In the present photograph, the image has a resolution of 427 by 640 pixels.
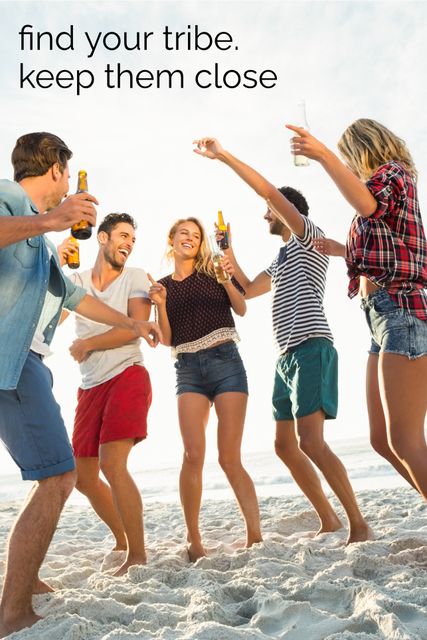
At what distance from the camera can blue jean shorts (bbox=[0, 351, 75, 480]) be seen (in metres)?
2.96

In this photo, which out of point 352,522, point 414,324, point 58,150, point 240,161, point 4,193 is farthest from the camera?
point 352,522

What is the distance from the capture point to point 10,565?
2836 millimetres

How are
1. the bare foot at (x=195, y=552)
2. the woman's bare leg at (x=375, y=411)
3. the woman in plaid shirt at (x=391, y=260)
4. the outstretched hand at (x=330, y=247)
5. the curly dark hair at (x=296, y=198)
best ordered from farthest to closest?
the curly dark hair at (x=296, y=198), the bare foot at (x=195, y=552), the outstretched hand at (x=330, y=247), the woman's bare leg at (x=375, y=411), the woman in plaid shirt at (x=391, y=260)

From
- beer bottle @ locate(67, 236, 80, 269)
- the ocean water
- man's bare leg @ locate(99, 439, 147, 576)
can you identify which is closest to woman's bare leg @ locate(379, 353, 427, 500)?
man's bare leg @ locate(99, 439, 147, 576)

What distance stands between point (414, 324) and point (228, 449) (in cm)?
173

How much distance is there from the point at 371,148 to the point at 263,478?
12.5 m

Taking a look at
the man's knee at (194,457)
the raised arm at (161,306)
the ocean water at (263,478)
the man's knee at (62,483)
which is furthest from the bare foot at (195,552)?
the ocean water at (263,478)

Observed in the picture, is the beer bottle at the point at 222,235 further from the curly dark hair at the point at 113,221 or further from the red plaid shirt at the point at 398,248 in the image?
the red plaid shirt at the point at 398,248

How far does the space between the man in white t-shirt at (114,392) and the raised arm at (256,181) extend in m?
1.10

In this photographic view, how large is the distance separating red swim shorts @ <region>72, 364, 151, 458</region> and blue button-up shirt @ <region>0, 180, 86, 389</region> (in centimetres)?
125

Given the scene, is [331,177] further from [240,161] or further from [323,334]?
[323,334]

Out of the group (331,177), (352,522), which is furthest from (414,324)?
(352,522)

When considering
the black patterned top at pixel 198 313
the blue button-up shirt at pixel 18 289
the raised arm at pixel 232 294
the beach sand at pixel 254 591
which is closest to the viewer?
the beach sand at pixel 254 591

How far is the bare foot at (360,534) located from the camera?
4.22 m
